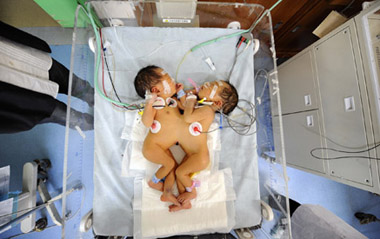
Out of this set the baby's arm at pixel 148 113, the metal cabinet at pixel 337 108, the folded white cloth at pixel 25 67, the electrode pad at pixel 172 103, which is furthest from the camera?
the electrode pad at pixel 172 103

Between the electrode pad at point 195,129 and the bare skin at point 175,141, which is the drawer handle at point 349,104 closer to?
the bare skin at point 175,141

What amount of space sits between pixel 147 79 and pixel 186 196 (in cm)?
90

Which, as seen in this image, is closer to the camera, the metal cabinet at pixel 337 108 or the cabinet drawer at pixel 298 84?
the metal cabinet at pixel 337 108

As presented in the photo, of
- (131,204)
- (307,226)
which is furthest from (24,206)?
(307,226)

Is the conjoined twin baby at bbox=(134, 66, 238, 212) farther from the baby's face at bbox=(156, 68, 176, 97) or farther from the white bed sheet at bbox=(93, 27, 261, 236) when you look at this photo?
the white bed sheet at bbox=(93, 27, 261, 236)

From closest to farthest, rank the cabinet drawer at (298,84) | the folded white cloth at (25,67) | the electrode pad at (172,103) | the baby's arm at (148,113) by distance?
the folded white cloth at (25,67) → the baby's arm at (148,113) → the electrode pad at (172,103) → the cabinet drawer at (298,84)

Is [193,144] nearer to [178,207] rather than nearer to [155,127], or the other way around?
[155,127]

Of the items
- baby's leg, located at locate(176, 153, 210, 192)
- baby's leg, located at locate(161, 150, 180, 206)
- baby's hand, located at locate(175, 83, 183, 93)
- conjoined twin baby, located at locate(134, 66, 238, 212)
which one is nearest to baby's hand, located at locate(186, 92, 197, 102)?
conjoined twin baby, located at locate(134, 66, 238, 212)

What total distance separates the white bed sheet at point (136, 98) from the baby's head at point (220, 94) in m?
0.17

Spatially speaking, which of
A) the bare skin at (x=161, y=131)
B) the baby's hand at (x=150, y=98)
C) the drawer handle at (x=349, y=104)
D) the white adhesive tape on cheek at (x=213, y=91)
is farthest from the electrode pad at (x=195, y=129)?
the drawer handle at (x=349, y=104)

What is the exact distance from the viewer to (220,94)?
1396mm

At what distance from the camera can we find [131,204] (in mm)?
1418

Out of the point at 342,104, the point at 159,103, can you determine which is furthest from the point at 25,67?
the point at 342,104

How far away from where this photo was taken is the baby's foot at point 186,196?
1338 millimetres
